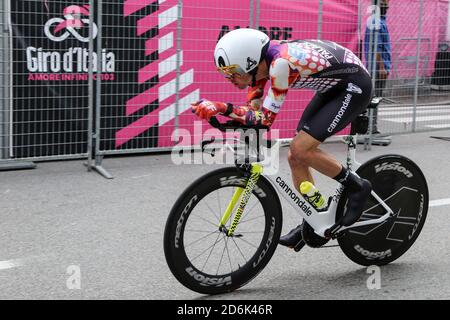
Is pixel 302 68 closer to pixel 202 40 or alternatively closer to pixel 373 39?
pixel 202 40

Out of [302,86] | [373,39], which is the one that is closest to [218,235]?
[302,86]

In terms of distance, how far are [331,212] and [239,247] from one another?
684 millimetres

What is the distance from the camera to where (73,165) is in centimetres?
794

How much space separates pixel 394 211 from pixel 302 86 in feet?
3.93

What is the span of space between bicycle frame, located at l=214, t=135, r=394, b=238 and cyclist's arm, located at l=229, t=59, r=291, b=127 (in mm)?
340

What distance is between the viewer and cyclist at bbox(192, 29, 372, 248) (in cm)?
390

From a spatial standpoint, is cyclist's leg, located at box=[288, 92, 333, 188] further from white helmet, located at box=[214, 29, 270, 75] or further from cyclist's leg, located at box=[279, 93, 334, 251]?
white helmet, located at box=[214, 29, 270, 75]

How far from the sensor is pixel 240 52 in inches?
154

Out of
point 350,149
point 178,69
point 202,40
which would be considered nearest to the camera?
point 350,149

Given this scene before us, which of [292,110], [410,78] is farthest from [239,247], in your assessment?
[410,78]

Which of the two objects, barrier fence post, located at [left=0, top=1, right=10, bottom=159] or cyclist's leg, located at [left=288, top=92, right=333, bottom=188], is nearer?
cyclist's leg, located at [left=288, top=92, right=333, bottom=188]

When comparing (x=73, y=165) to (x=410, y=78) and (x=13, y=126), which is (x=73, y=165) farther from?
(x=410, y=78)

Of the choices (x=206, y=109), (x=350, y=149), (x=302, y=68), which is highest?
(x=302, y=68)

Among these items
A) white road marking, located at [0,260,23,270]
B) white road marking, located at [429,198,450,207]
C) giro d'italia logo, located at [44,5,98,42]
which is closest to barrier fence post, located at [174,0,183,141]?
giro d'italia logo, located at [44,5,98,42]
